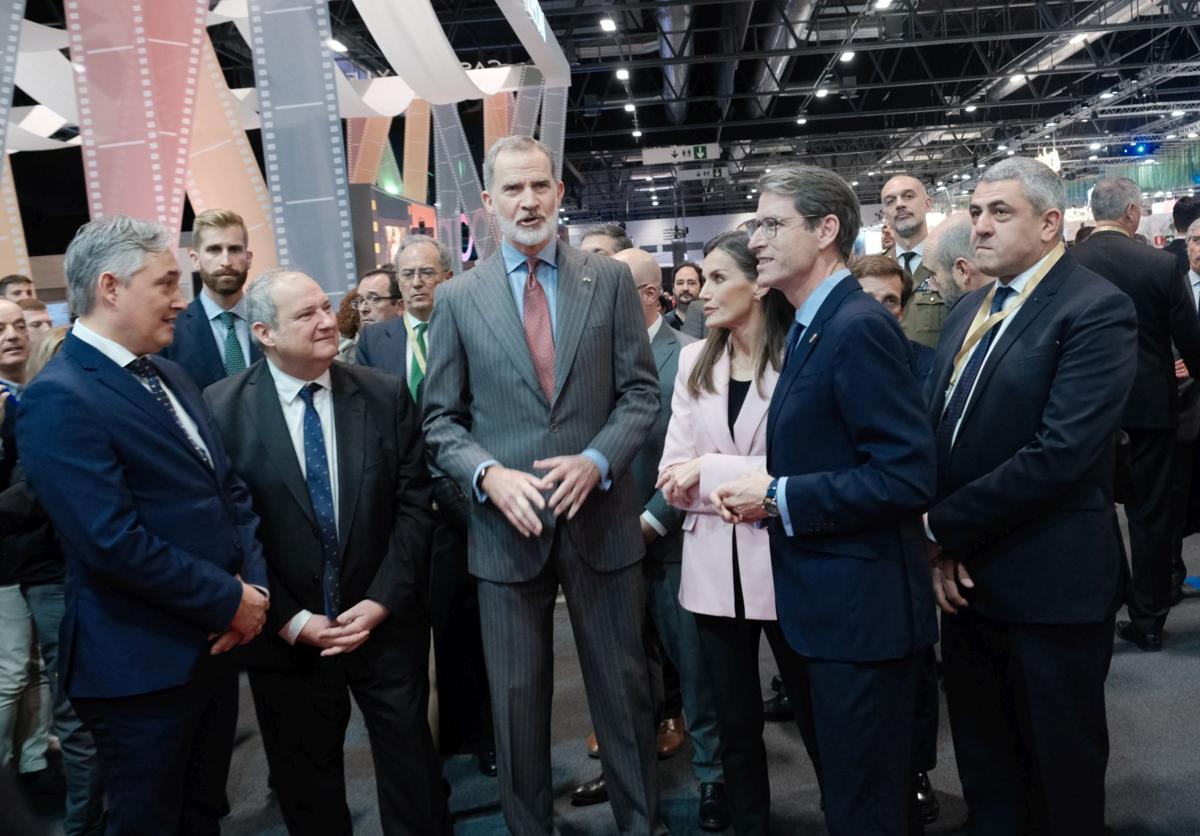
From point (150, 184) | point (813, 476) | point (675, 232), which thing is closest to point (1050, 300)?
point (813, 476)

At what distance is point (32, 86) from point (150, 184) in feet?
16.1

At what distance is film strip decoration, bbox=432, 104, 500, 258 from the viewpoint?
7.74 metres

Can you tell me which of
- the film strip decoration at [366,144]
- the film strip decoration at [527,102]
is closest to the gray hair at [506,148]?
the film strip decoration at [527,102]

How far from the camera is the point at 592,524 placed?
231cm

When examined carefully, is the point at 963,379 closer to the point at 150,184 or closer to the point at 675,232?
the point at 150,184

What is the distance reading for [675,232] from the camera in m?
23.7

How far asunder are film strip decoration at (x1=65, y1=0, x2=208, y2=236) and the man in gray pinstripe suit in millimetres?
1572

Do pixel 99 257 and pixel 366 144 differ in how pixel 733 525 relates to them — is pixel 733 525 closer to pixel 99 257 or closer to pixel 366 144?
pixel 99 257

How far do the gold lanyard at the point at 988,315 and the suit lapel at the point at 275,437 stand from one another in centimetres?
157

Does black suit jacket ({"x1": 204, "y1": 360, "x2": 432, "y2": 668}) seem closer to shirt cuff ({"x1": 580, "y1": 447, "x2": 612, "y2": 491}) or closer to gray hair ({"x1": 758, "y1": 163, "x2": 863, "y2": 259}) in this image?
shirt cuff ({"x1": 580, "y1": 447, "x2": 612, "y2": 491})

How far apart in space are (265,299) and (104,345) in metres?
0.41

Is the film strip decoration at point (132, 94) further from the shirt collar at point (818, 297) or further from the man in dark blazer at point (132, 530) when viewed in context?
the shirt collar at point (818, 297)

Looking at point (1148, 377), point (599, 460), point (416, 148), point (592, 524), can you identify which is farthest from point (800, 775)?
point (416, 148)

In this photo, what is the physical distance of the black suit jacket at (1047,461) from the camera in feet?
6.23
